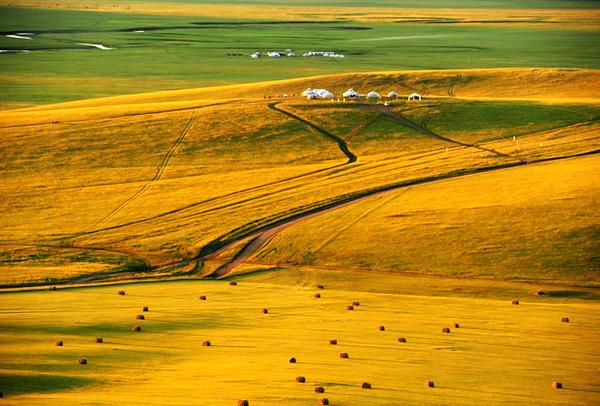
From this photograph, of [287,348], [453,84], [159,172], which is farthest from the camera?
[453,84]

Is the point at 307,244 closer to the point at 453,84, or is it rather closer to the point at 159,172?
the point at 159,172

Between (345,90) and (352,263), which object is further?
(345,90)

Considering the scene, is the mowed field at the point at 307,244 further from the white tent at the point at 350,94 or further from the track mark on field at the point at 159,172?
the white tent at the point at 350,94

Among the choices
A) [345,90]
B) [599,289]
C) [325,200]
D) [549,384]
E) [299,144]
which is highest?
[345,90]

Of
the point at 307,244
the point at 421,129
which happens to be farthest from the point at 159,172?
the point at 421,129

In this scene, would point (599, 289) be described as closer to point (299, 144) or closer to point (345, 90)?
point (299, 144)

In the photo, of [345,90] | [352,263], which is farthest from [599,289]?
[345,90]
